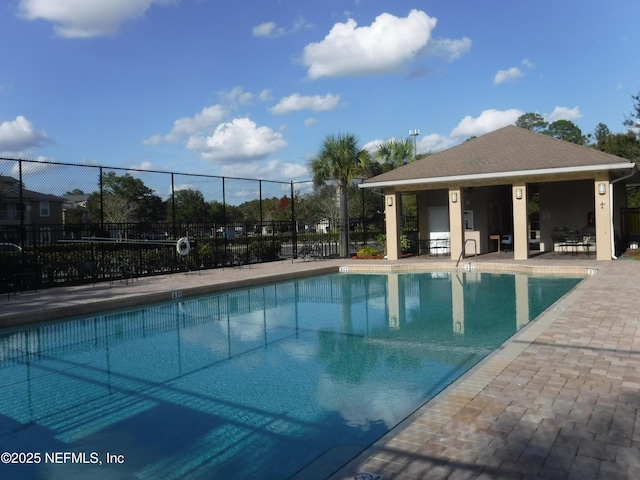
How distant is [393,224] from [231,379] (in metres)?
14.4

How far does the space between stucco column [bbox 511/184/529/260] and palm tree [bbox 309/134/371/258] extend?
6898 millimetres

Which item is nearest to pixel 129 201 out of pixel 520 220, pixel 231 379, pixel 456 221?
pixel 456 221

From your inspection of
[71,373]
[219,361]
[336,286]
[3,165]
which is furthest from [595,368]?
[3,165]

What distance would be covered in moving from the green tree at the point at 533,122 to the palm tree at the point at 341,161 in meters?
42.5

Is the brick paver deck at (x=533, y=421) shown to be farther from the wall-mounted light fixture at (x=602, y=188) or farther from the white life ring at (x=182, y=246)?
the wall-mounted light fixture at (x=602, y=188)

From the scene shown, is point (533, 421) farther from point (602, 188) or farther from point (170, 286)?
point (602, 188)

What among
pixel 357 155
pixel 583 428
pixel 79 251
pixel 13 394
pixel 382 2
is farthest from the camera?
pixel 357 155

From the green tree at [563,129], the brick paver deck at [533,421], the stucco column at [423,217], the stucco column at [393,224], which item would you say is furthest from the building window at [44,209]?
the green tree at [563,129]

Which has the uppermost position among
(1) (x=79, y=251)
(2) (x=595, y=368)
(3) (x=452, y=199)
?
(3) (x=452, y=199)

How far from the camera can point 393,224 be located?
19875 mm

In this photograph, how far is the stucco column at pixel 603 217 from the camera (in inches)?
645

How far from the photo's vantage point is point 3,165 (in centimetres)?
1180

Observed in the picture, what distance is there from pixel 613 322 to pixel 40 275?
12656 mm

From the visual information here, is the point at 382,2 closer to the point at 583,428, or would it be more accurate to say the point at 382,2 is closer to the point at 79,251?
the point at 79,251
